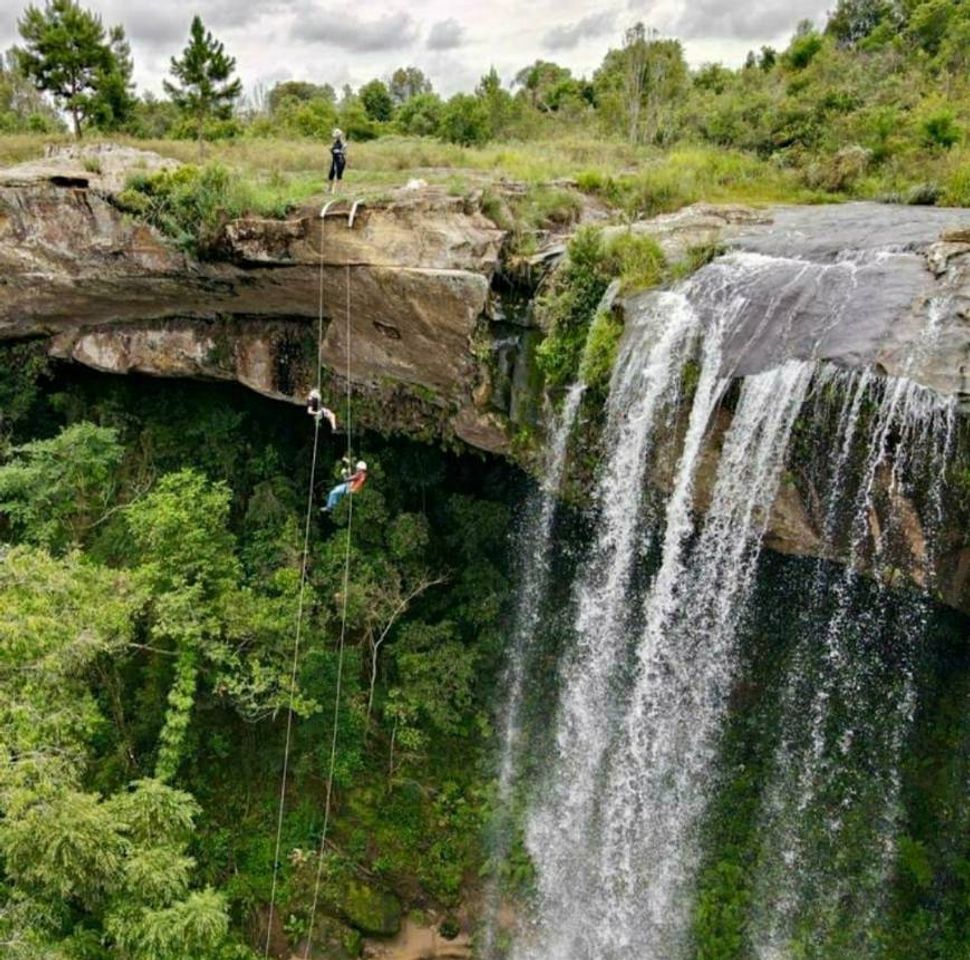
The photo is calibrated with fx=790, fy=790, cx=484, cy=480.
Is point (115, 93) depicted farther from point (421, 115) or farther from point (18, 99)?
point (18, 99)

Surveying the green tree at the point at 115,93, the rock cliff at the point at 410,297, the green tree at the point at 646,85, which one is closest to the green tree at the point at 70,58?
the green tree at the point at 115,93

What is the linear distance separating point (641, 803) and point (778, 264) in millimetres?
6293

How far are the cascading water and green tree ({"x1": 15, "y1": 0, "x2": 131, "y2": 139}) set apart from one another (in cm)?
1450

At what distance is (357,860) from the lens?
10312mm

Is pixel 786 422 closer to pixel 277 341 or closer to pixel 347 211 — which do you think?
pixel 347 211

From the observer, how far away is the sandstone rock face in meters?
9.92

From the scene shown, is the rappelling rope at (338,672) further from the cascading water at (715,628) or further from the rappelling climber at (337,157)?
the cascading water at (715,628)

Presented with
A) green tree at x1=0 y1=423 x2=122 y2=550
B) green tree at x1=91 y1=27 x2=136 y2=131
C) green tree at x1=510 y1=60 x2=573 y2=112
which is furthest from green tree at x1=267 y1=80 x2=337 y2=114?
green tree at x1=0 y1=423 x2=122 y2=550

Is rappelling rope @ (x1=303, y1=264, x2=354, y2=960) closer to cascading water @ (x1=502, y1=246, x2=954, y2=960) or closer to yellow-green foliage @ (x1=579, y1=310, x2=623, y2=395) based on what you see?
cascading water @ (x1=502, y1=246, x2=954, y2=960)

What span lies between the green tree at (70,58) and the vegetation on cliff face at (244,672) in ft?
29.2

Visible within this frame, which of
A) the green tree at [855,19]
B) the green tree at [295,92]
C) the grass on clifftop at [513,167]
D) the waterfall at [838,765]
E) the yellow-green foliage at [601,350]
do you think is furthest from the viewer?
the green tree at [295,92]

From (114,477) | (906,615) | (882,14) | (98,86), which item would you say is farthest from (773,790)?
(882,14)

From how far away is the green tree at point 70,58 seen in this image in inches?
619

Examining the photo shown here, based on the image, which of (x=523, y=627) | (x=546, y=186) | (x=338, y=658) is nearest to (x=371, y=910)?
(x=338, y=658)
